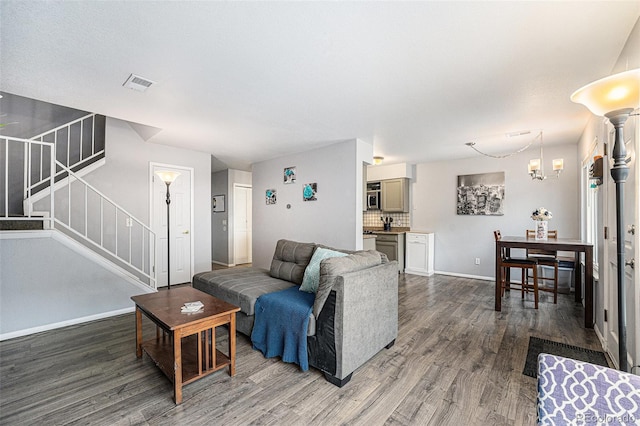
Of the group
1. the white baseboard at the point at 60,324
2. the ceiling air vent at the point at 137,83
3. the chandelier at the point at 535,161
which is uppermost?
the ceiling air vent at the point at 137,83

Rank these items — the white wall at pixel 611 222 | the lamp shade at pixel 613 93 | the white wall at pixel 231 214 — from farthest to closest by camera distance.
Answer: the white wall at pixel 231 214 < the white wall at pixel 611 222 < the lamp shade at pixel 613 93

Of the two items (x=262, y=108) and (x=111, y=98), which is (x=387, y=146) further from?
(x=111, y=98)

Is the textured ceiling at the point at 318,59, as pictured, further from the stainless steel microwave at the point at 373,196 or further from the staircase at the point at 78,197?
the stainless steel microwave at the point at 373,196

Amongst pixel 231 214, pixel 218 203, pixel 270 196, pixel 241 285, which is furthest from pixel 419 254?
pixel 218 203

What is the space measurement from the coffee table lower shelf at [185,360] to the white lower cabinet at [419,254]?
4704 millimetres

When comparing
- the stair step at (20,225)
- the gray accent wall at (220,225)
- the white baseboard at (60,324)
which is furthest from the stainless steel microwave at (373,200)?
the stair step at (20,225)

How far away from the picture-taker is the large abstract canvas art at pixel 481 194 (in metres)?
5.40

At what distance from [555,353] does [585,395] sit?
2.30m

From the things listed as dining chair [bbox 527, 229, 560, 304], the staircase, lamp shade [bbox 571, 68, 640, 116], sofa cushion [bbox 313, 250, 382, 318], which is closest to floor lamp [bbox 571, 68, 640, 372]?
lamp shade [bbox 571, 68, 640, 116]

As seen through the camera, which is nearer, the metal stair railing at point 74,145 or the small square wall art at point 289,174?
the metal stair railing at point 74,145

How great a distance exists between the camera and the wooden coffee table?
75.5 inches

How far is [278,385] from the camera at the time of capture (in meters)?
2.12

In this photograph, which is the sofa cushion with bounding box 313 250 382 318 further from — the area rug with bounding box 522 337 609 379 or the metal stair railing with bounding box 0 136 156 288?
the metal stair railing with bounding box 0 136 156 288

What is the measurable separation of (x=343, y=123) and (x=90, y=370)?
351 centimetres
